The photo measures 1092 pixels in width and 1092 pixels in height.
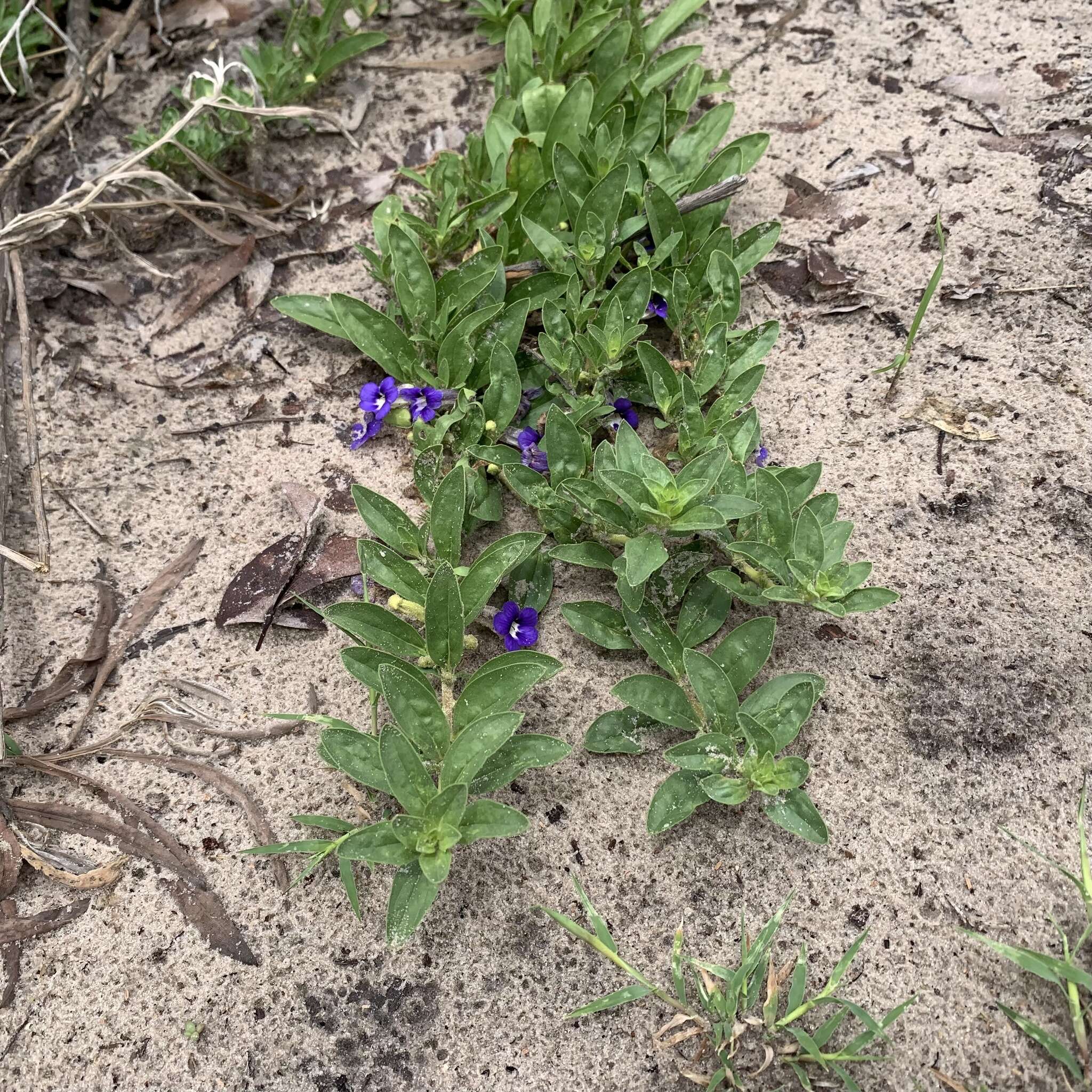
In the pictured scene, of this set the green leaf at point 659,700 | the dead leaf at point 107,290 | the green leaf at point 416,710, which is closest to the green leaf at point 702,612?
the green leaf at point 659,700

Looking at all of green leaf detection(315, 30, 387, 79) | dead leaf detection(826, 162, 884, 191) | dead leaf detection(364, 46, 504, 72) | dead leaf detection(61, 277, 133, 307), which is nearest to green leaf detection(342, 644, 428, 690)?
dead leaf detection(61, 277, 133, 307)

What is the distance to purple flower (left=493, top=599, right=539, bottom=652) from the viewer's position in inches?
92.4

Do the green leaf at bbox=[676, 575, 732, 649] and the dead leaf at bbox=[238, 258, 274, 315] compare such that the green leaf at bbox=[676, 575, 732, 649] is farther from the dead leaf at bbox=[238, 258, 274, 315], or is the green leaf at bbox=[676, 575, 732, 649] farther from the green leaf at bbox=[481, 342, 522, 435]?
the dead leaf at bbox=[238, 258, 274, 315]

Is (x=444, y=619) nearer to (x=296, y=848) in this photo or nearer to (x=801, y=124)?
(x=296, y=848)

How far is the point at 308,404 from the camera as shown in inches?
116

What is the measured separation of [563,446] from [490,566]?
1.29 ft

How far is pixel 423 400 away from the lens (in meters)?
2.67

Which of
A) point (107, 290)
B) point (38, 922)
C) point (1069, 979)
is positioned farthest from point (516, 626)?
point (107, 290)

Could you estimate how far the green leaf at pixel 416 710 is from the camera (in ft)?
6.67

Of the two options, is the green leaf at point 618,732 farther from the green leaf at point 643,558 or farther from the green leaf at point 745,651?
the green leaf at point 643,558

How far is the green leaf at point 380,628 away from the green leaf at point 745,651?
0.72 metres

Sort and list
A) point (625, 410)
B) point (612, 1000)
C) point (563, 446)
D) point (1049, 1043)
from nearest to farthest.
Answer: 1. point (1049, 1043)
2. point (612, 1000)
3. point (563, 446)
4. point (625, 410)

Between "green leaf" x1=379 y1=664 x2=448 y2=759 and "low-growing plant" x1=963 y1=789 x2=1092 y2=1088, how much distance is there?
1171 millimetres

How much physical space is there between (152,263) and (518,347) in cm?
145
